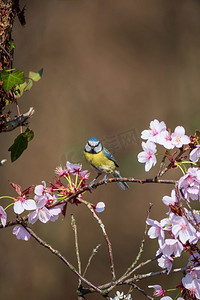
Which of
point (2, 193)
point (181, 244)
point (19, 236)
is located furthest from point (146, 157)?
point (2, 193)

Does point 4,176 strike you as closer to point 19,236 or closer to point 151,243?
point 151,243

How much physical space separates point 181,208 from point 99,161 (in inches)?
36.4

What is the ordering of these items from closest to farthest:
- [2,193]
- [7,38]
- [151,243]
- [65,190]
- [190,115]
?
1. [65,190]
2. [7,38]
3. [2,193]
4. [151,243]
5. [190,115]

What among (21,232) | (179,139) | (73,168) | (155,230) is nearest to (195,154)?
(179,139)

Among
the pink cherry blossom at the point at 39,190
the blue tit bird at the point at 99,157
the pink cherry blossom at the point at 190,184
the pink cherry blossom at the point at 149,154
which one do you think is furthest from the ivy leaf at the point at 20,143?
the blue tit bird at the point at 99,157

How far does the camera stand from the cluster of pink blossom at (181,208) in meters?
0.87

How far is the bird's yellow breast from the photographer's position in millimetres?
1768

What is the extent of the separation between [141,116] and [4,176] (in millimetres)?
1322

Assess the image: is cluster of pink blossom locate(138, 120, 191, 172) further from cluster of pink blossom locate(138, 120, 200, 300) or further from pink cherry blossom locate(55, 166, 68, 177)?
pink cherry blossom locate(55, 166, 68, 177)

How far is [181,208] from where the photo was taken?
2.82 ft

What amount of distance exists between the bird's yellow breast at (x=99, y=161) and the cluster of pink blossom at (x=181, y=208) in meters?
0.81

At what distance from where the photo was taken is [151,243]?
11.6ft

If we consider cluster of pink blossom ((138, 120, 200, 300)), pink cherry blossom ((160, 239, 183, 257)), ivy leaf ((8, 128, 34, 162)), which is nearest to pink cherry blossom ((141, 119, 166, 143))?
cluster of pink blossom ((138, 120, 200, 300))

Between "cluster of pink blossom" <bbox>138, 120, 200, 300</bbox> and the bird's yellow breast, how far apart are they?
813 mm
